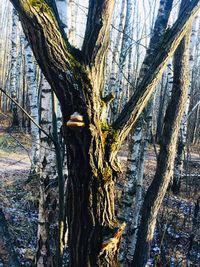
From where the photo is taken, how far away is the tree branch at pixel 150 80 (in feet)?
6.90

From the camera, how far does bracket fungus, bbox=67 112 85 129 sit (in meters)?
1.85

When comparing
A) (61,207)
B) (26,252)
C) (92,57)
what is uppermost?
(92,57)

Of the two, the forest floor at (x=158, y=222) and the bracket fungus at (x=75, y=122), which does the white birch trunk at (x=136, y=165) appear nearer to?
the forest floor at (x=158, y=222)

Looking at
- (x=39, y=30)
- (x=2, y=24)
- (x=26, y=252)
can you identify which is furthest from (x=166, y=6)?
(x=2, y=24)

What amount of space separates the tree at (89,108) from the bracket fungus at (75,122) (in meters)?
0.02

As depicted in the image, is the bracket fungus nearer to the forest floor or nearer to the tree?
the tree

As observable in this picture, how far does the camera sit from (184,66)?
300 centimetres

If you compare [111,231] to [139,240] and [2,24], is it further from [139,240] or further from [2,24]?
[2,24]

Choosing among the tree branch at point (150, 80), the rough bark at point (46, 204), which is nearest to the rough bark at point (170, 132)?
the tree branch at point (150, 80)

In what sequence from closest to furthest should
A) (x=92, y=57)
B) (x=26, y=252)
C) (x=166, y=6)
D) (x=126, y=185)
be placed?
(x=92, y=57) → (x=166, y=6) → (x=126, y=185) → (x=26, y=252)

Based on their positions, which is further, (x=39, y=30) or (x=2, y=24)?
(x=2, y=24)

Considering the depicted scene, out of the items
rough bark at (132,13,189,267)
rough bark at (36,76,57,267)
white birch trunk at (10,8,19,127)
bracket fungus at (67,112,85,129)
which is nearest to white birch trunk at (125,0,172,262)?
rough bark at (36,76,57,267)

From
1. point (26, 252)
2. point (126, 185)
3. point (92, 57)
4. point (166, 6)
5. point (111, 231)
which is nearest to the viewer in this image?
point (92, 57)

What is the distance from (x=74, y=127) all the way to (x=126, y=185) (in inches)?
124
